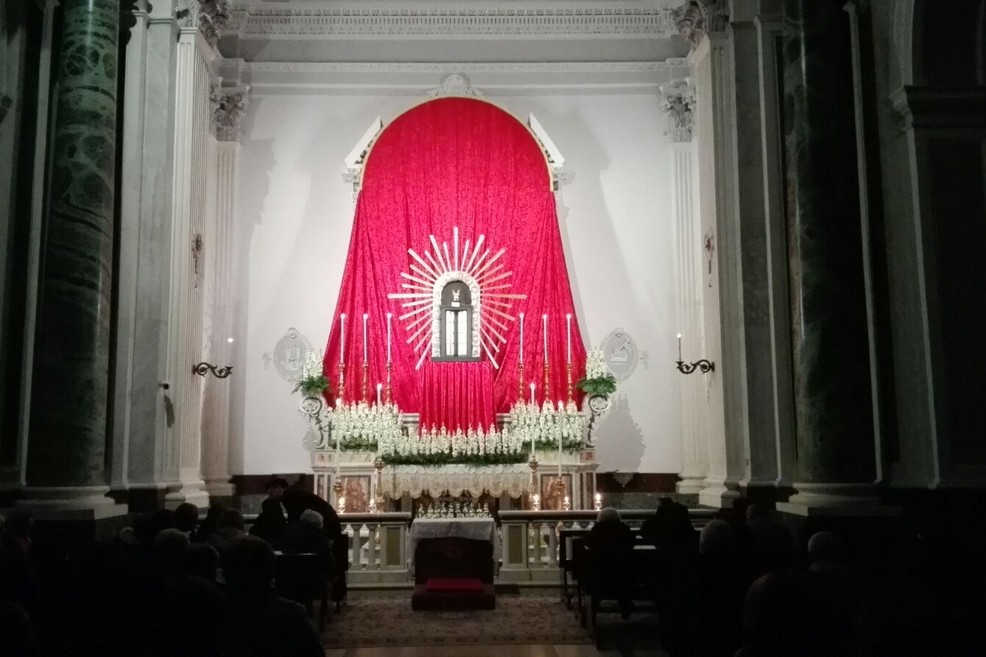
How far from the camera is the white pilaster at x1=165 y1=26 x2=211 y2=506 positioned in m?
10.9

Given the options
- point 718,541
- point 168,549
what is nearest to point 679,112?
point 718,541

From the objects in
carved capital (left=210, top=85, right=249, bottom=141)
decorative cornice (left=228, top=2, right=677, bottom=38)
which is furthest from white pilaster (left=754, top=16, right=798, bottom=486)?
carved capital (left=210, top=85, right=249, bottom=141)

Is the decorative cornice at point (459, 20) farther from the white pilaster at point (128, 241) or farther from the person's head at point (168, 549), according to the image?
the person's head at point (168, 549)

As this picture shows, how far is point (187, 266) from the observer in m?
11.7

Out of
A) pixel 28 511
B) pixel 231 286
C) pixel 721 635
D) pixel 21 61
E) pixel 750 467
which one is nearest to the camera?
pixel 721 635

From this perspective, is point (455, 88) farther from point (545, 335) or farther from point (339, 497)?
point (339, 497)

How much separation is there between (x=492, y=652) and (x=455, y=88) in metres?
10.6

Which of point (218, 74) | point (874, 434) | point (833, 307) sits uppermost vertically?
point (218, 74)

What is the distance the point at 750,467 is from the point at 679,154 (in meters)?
6.50

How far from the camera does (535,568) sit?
11141 mm

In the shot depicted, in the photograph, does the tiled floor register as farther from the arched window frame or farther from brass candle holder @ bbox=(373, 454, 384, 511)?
the arched window frame

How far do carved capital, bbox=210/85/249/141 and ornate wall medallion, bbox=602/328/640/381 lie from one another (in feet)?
21.8

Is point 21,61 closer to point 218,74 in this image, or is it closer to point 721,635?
point 218,74

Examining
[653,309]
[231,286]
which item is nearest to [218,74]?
[231,286]
